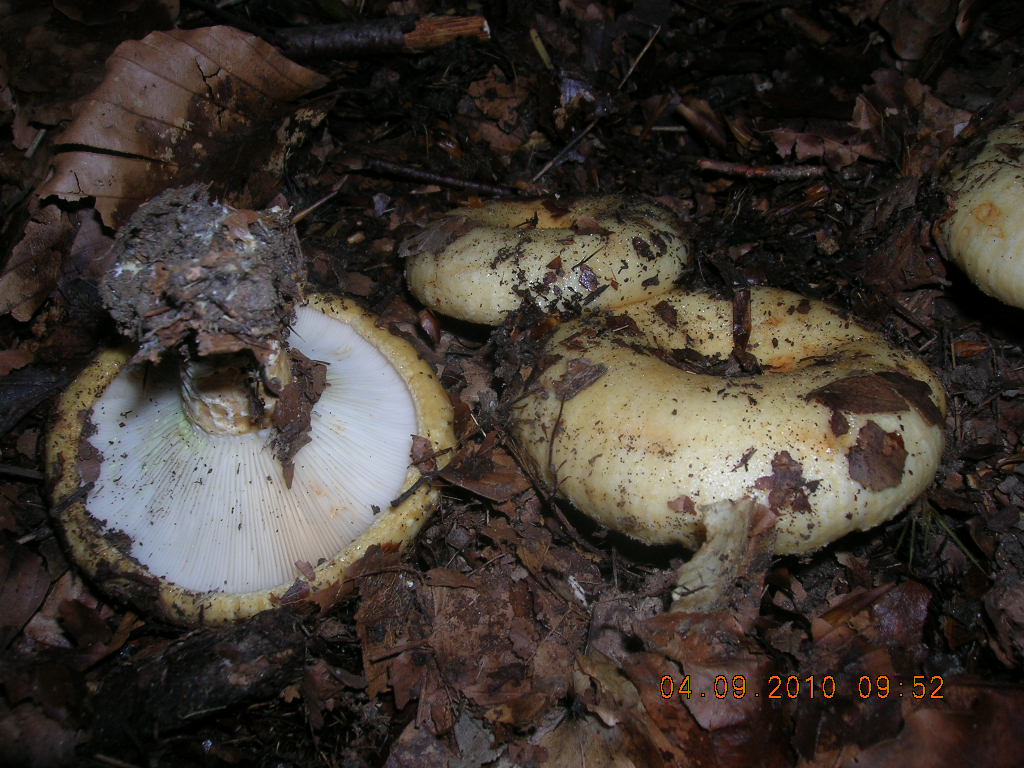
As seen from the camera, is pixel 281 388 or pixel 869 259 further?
pixel 869 259

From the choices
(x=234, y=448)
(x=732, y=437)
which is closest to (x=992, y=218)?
(x=732, y=437)

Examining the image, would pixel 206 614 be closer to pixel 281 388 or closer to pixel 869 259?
pixel 281 388

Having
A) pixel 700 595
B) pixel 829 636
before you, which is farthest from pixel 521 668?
pixel 829 636

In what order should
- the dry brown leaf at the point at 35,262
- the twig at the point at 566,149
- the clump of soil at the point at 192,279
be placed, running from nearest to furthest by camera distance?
the clump of soil at the point at 192,279 < the dry brown leaf at the point at 35,262 < the twig at the point at 566,149

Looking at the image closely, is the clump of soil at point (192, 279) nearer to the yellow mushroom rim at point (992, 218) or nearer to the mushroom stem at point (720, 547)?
the mushroom stem at point (720, 547)

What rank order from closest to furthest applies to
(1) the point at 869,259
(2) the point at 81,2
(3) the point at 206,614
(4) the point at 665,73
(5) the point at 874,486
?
(5) the point at 874,486 → (3) the point at 206,614 → (1) the point at 869,259 → (2) the point at 81,2 → (4) the point at 665,73
